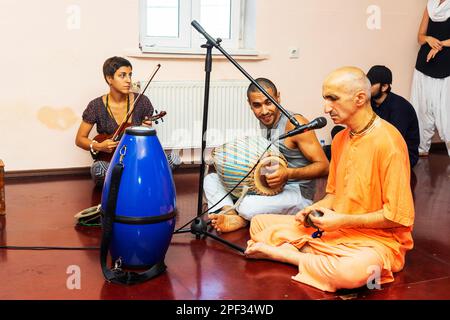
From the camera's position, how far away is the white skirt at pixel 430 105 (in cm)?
568

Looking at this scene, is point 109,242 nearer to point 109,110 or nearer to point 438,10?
point 109,110

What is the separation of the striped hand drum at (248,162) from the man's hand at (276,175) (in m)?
0.02

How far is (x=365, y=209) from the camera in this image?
2.66m

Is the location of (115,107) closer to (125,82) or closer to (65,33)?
(125,82)

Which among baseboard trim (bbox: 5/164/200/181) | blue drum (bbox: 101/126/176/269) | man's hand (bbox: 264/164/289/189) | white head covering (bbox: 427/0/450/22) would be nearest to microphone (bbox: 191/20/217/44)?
blue drum (bbox: 101/126/176/269)

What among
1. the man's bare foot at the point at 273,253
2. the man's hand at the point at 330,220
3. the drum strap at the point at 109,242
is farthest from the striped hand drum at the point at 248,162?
the drum strap at the point at 109,242

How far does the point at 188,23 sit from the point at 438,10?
2.39m

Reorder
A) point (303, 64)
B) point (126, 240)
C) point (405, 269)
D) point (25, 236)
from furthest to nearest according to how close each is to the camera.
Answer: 1. point (303, 64)
2. point (25, 236)
3. point (405, 269)
4. point (126, 240)

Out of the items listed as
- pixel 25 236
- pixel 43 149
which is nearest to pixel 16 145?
pixel 43 149

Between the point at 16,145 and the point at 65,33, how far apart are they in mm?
947

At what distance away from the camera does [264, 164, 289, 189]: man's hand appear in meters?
3.25

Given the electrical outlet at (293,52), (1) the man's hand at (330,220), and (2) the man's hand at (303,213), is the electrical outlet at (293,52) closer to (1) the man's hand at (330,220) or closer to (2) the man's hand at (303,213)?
(2) the man's hand at (303,213)

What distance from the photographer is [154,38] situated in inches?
197

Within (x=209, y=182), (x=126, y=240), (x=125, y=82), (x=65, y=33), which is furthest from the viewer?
(x=65, y=33)
